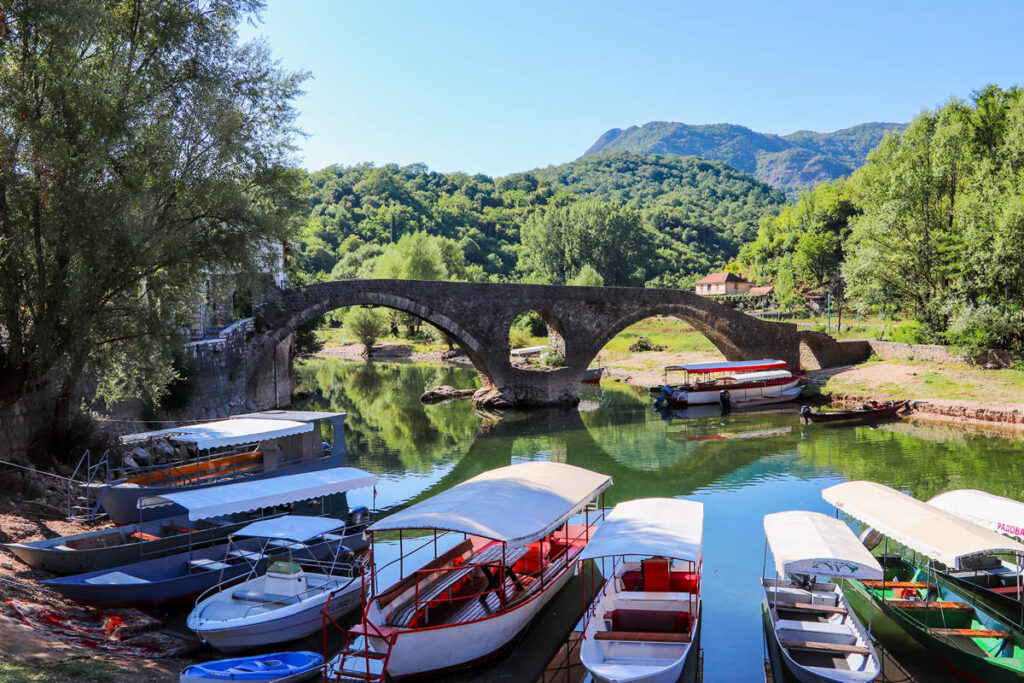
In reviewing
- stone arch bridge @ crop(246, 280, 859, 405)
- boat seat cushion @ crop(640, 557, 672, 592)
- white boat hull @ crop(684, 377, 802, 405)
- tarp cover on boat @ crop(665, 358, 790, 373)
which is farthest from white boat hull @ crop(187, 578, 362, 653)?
tarp cover on boat @ crop(665, 358, 790, 373)

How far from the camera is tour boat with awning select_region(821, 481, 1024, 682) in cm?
852

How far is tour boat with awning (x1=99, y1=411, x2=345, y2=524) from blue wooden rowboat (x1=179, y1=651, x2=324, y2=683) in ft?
17.3

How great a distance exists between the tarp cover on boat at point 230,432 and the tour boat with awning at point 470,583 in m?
4.42

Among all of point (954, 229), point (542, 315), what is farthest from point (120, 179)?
point (954, 229)

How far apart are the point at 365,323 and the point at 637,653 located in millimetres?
48071

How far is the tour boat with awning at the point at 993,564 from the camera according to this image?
9703 millimetres

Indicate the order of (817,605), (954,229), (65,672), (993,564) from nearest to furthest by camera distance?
(65,672)
(817,605)
(993,564)
(954,229)

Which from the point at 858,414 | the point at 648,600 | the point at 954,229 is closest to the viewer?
the point at 648,600

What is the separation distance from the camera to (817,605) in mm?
9430

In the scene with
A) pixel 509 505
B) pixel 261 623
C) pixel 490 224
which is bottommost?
pixel 261 623

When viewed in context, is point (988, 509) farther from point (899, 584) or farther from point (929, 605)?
point (929, 605)

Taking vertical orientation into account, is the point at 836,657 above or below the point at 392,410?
below

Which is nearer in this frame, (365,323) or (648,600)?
(648,600)

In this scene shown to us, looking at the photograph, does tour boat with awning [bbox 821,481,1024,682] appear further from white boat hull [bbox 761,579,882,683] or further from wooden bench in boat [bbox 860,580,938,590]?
white boat hull [bbox 761,579,882,683]
